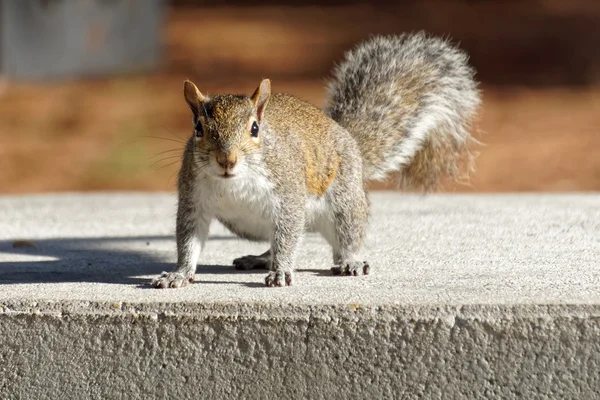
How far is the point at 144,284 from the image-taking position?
9.43 feet

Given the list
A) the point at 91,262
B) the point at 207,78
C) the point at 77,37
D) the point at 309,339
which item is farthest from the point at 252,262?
the point at 207,78

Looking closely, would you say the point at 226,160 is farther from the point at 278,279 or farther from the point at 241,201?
the point at 278,279

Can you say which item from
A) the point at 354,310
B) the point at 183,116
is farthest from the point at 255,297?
the point at 183,116

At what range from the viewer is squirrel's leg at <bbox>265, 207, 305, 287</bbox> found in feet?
9.59

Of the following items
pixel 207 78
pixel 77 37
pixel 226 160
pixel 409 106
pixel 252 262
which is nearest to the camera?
pixel 226 160

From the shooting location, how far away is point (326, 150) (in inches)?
128

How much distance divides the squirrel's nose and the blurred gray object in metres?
7.87

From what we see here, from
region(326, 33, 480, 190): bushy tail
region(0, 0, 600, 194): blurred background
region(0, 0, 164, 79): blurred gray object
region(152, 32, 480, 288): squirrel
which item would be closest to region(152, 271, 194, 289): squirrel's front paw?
region(152, 32, 480, 288): squirrel

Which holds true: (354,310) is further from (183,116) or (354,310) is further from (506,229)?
(183,116)

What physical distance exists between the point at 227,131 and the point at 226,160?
0.36 feet

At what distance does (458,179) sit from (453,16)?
13053mm

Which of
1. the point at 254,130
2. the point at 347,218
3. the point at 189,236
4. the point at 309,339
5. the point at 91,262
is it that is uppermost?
the point at 254,130

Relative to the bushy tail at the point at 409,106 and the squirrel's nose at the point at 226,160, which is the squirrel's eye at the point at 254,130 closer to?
the squirrel's nose at the point at 226,160

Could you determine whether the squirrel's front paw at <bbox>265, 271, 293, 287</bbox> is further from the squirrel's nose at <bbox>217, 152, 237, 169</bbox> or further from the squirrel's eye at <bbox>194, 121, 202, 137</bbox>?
the squirrel's eye at <bbox>194, 121, 202, 137</bbox>
